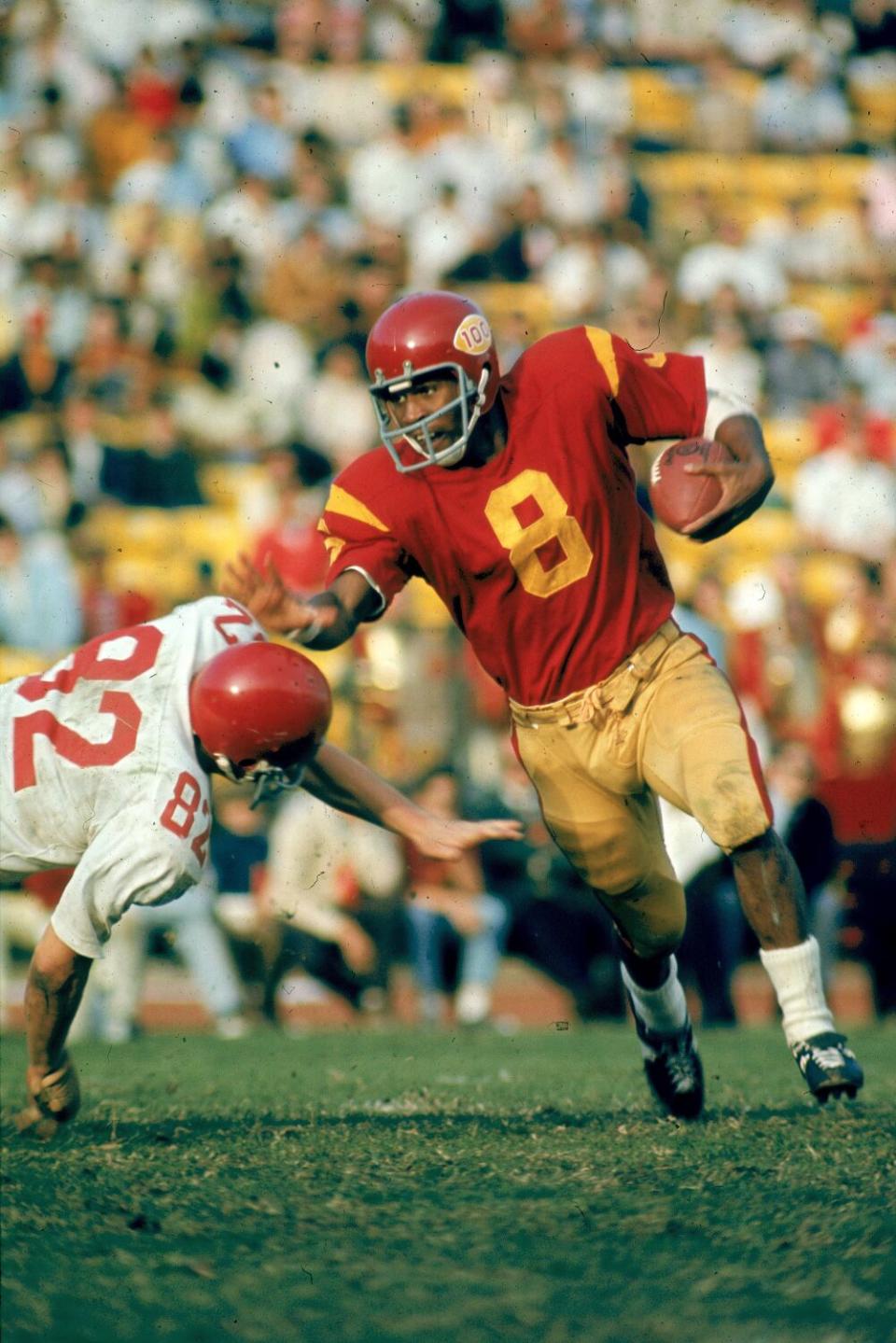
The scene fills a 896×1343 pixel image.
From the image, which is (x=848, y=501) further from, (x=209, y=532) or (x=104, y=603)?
(x=104, y=603)

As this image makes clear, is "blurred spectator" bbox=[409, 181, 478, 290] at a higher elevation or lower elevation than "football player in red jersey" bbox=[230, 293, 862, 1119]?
higher

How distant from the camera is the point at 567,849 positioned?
514 cm

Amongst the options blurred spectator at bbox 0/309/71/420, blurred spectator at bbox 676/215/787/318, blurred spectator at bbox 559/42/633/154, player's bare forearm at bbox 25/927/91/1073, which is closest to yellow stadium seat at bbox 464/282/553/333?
blurred spectator at bbox 676/215/787/318

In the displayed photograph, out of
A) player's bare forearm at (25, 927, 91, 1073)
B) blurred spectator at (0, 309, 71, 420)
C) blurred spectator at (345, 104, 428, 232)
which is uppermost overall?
blurred spectator at (345, 104, 428, 232)

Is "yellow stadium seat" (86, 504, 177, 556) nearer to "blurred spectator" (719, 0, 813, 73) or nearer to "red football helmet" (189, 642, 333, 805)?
"blurred spectator" (719, 0, 813, 73)

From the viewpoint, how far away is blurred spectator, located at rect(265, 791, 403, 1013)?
9727 millimetres

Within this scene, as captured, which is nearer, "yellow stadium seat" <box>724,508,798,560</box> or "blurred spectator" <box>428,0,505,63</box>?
"yellow stadium seat" <box>724,508,798,560</box>

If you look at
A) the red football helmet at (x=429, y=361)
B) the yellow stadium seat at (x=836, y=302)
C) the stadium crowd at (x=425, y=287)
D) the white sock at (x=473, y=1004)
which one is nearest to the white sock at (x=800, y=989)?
the red football helmet at (x=429, y=361)

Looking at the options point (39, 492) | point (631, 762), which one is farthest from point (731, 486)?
point (39, 492)

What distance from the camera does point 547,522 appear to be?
4.95 m

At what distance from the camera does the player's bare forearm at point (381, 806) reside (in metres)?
4.97

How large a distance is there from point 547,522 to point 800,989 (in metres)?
1.29

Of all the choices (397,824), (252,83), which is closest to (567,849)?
(397,824)

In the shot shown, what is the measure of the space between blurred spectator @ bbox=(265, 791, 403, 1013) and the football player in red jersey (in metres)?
4.61
